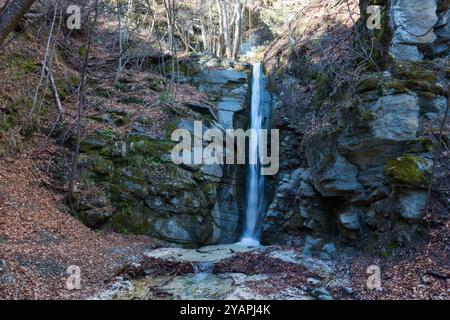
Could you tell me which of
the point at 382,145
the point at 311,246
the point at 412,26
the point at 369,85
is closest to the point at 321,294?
the point at 311,246

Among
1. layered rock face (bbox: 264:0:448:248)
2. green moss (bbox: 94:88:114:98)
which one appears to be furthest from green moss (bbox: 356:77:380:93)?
green moss (bbox: 94:88:114:98)

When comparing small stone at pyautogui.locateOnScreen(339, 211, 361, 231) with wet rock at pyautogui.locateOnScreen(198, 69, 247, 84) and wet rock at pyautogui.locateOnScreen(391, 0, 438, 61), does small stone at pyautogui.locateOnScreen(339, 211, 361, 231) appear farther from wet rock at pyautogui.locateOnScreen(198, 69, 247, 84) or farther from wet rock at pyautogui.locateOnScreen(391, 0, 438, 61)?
wet rock at pyautogui.locateOnScreen(198, 69, 247, 84)

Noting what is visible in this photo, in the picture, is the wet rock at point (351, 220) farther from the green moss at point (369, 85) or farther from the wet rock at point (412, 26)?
the wet rock at point (412, 26)

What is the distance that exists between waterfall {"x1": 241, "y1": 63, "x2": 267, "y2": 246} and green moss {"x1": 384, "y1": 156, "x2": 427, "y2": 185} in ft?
17.1

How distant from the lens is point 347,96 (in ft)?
29.6

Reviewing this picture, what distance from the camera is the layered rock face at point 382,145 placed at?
7086 millimetres

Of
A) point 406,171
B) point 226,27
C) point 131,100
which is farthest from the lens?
point 226,27

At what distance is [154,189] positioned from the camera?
10.4 metres

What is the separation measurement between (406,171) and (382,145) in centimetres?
93

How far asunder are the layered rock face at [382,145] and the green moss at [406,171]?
0.05 feet

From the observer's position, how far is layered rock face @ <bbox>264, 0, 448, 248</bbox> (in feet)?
23.2

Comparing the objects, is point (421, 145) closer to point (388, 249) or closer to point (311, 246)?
point (388, 249)

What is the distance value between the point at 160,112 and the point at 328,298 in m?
8.62
